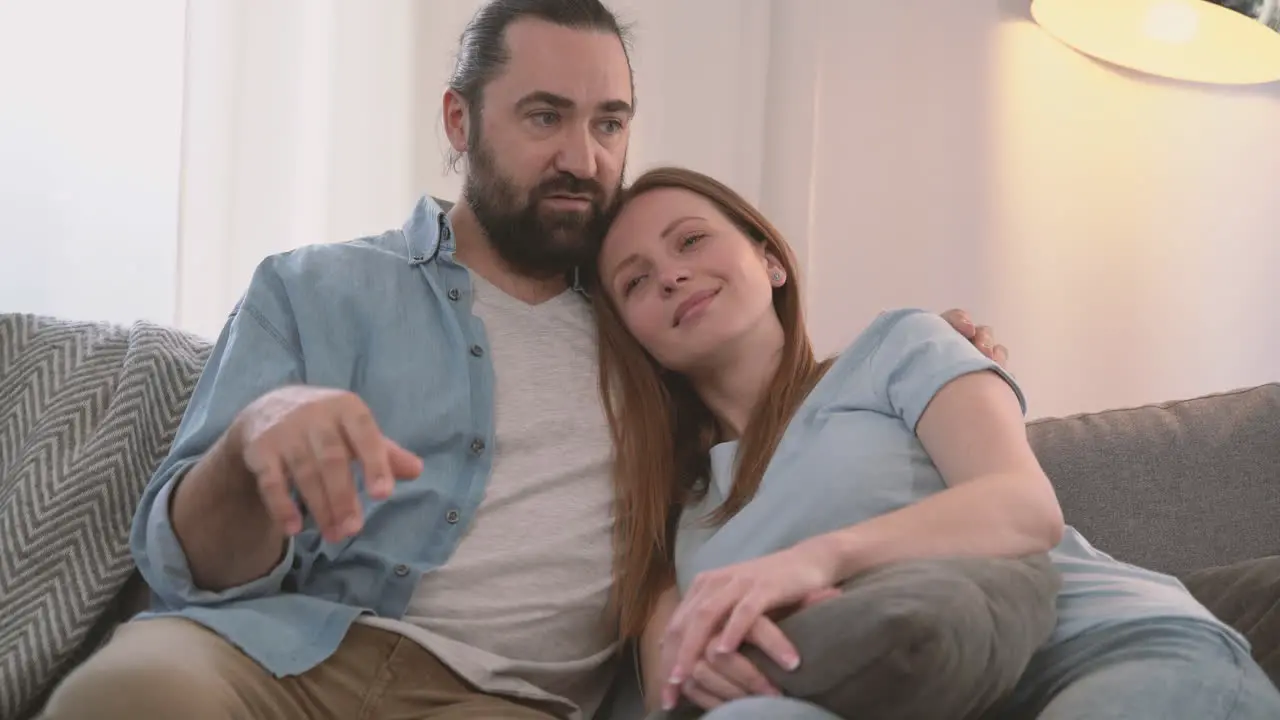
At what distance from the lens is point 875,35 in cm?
222

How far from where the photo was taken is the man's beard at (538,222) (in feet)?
5.03

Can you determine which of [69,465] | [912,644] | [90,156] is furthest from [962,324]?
[90,156]

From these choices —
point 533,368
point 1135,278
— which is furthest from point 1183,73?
point 533,368

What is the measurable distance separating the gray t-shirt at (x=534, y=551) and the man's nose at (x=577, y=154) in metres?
0.18

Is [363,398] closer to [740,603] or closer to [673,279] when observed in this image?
[673,279]

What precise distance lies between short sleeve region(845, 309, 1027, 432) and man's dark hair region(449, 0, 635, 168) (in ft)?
1.75

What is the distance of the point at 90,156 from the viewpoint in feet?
5.74

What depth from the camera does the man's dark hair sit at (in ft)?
5.16

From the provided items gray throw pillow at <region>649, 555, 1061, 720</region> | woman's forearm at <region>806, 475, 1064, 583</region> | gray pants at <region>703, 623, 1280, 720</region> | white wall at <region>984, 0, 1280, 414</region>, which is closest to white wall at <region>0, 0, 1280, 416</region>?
white wall at <region>984, 0, 1280, 414</region>

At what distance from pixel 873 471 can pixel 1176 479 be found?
0.54m

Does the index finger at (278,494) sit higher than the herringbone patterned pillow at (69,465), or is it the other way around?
the index finger at (278,494)

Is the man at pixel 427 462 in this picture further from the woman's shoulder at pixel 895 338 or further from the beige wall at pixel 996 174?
the beige wall at pixel 996 174

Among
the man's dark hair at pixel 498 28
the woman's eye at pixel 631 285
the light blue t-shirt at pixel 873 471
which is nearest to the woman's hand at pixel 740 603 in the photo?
the light blue t-shirt at pixel 873 471

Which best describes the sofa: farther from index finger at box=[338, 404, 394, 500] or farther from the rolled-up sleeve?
index finger at box=[338, 404, 394, 500]
